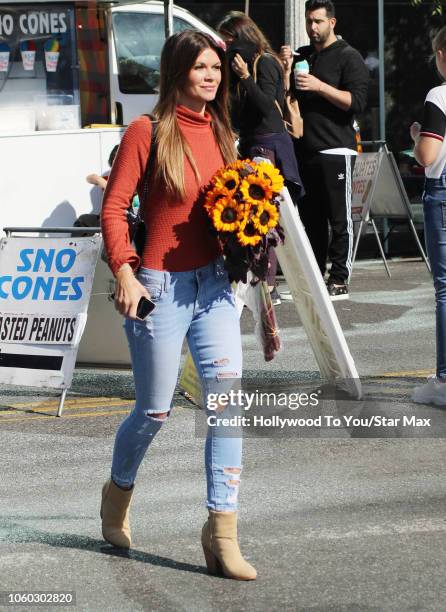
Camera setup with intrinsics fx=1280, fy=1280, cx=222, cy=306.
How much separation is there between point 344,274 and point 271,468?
16.0ft

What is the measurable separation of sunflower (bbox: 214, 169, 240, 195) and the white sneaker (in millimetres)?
2929

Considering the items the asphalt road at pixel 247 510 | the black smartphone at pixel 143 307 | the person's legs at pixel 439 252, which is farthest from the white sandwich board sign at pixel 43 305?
the black smartphone at pixel 143 307

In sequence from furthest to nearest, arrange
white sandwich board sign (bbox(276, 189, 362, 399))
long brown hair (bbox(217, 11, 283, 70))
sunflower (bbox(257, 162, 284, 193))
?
1. long brown hair (bbox(217, 11, 283, 70))
2. white sandwich board sign (bbox(276, 189, 362, 399))
3. sunflower (bbox(257, 162, 284, 193))

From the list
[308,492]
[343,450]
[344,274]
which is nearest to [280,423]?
[343,450]

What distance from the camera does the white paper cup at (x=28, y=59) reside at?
12367 millimetres

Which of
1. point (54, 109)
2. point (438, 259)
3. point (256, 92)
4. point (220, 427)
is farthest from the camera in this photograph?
point (54, 109)

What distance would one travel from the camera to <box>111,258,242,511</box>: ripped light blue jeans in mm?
4641

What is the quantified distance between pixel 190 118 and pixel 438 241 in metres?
2.71

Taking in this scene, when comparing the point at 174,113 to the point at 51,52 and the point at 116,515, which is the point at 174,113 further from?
the point at 51,52

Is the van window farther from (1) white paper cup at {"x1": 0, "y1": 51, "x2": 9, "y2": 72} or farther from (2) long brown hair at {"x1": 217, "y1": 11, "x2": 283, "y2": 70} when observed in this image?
(2) long brown hair at {"x1": 217, "y1": 11, "x2": 283, "y2": 70}

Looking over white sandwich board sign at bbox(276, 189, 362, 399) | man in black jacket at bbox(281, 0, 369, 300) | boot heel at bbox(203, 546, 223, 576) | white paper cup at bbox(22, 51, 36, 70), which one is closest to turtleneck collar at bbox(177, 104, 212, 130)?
boot heel at bbox(203, 546, 223, 576)

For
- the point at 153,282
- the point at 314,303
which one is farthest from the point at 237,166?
the point at 314,303

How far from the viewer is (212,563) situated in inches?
185

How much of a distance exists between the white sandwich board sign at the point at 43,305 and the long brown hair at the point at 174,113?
264 centimetres
